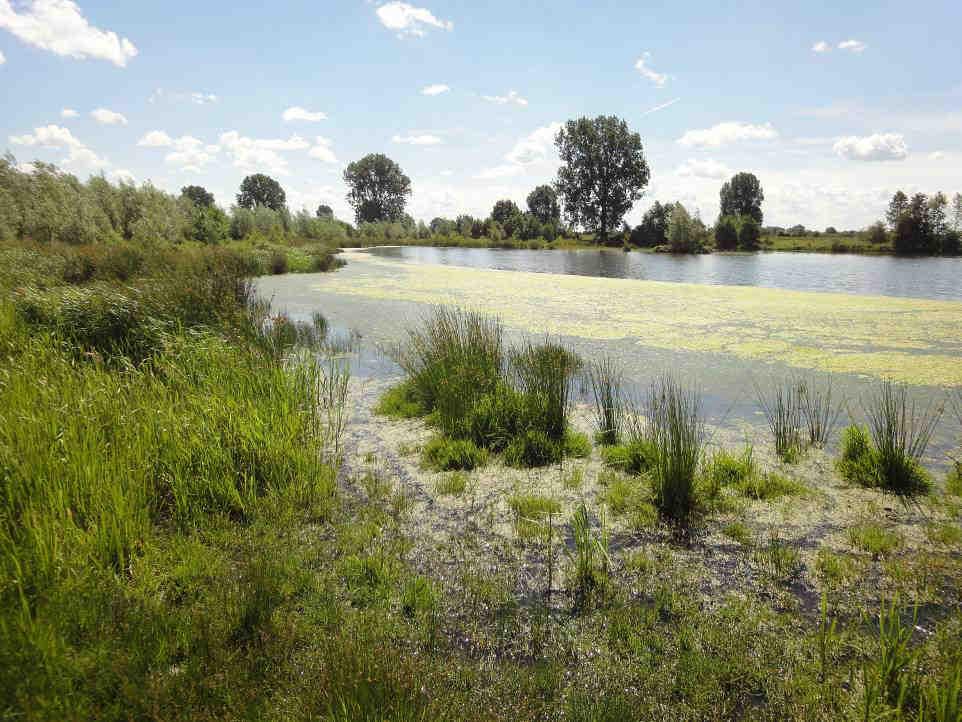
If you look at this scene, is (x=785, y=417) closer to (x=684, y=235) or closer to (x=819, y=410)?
(x=819, y=410)

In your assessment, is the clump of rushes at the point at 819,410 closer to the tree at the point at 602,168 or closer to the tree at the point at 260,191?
the tree at the point at 602,168

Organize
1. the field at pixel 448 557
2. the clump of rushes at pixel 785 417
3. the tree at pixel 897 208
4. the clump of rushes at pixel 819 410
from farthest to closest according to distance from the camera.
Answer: the tree at pixel 897 208 → the clump of rushes at pixel 819 410 → the clump of rushes at pixel 785 417 → the field at pixel 448 557

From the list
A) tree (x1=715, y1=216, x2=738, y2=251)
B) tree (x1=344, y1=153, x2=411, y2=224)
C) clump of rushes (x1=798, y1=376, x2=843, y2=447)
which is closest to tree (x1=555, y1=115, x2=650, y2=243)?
tree (x1=715, y1=216, x2=738, y2=251)

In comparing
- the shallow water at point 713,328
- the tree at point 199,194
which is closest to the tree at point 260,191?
the tree at point 199,194

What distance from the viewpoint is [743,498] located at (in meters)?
3.13

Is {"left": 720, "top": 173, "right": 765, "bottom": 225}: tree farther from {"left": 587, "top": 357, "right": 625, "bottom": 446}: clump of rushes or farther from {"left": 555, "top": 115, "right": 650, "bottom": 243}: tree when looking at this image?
{"left": 587, "top": 357, "right": 625, "bottom": 446}: clump of rushes

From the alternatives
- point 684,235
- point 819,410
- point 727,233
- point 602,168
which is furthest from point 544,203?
point 819,410

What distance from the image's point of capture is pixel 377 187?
6850 cm

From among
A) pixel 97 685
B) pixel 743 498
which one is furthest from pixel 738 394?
pixel 97 685

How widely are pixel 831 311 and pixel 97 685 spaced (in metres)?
10.5

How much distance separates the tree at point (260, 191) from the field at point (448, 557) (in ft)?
226

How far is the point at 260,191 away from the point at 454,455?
7165 centimetres

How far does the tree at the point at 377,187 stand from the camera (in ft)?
219

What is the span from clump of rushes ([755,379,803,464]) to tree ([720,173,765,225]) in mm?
52152
